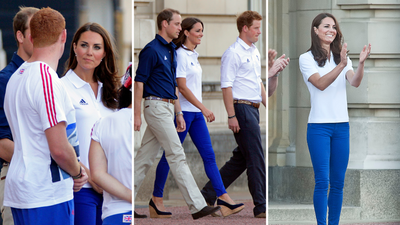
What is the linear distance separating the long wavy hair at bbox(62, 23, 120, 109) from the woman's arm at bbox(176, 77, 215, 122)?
437mm

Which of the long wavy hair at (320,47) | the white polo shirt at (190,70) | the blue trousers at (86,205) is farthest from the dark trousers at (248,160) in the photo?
the blue trousers at (86,205)

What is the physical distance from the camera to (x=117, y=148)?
2.64m

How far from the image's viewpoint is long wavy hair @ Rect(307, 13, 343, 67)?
142 inches

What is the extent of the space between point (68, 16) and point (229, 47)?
961 mm

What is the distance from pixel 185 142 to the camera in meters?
3.26

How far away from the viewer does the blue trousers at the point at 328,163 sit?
356 centimetres

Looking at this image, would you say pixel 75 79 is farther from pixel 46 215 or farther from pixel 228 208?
pixel 228 208

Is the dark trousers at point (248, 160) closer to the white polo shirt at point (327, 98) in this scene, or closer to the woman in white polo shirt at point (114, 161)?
the white polo shirt at point (327, 98)

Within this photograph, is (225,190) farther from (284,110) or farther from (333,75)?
(333,75)

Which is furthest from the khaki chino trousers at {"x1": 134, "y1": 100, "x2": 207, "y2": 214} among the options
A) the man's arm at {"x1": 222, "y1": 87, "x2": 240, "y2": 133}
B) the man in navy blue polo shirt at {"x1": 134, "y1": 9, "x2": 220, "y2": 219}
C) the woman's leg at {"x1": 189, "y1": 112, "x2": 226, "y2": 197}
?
the man's arm at {"x1": 222, "y1": 87, "x2": 240, "y2": 133}

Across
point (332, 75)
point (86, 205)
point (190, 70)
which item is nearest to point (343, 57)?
point (332, 75)

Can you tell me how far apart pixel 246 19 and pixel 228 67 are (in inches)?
12.3

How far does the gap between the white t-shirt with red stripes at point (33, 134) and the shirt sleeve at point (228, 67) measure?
109 cm

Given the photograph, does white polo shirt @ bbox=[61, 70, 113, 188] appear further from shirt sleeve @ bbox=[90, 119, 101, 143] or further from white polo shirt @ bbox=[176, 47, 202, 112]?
white polo shirt @ bbox=[176, 47, 202, 112]
